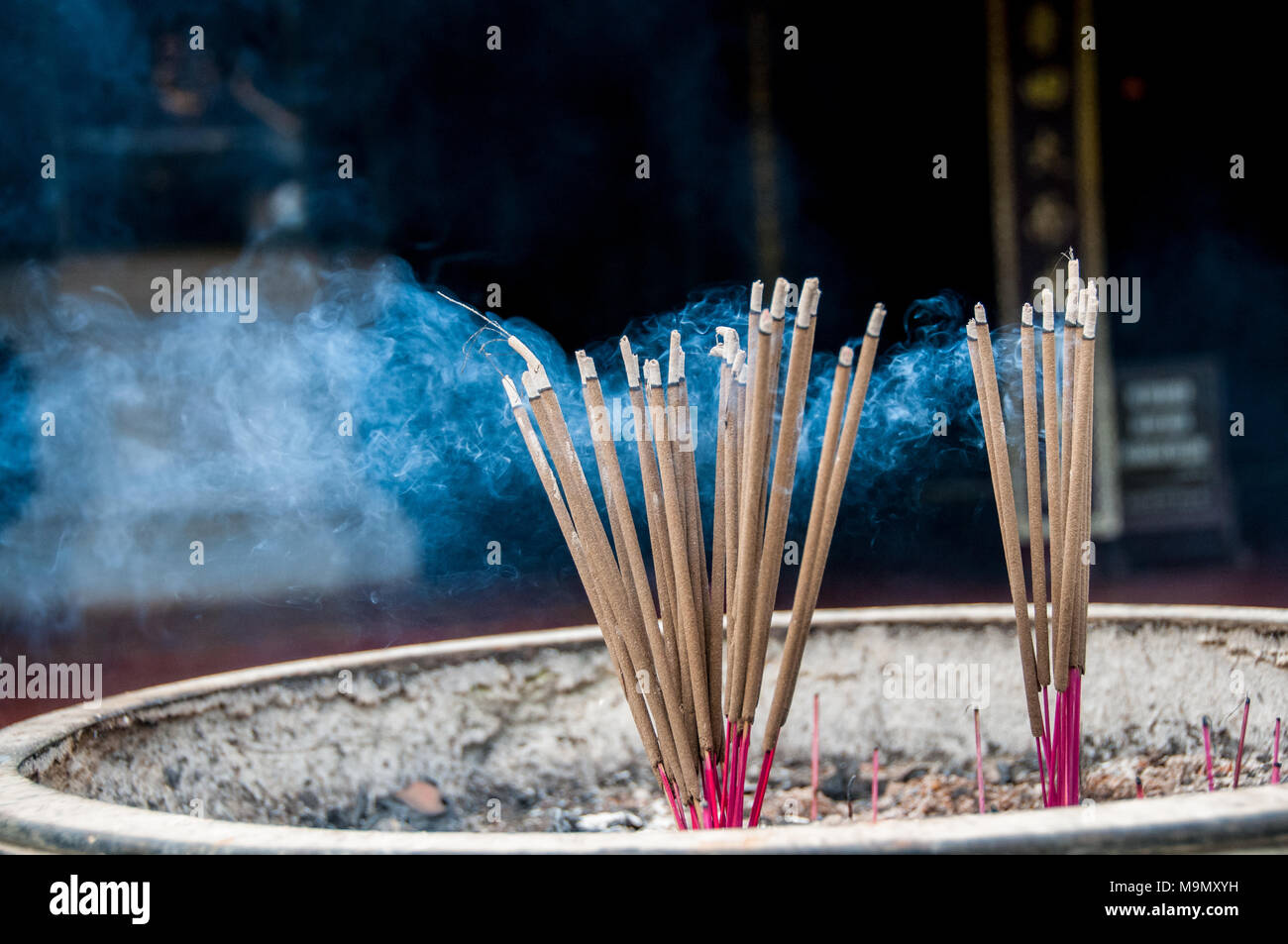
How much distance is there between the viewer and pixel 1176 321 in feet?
14.7

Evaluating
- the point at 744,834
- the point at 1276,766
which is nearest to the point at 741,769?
the point at 744,834

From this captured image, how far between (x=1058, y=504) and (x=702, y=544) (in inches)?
14.1

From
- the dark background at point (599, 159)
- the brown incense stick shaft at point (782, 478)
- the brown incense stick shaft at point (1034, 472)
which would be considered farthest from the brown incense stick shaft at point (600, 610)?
the dark background at point (599, 159)

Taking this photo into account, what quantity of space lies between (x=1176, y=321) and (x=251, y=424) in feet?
12.0

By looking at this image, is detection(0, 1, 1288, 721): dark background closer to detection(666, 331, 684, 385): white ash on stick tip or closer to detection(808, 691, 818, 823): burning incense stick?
detection(808, 691, 818, 823): burning incense stick

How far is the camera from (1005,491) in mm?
1049

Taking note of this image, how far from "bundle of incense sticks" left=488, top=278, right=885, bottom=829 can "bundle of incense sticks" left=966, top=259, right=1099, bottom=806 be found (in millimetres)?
167

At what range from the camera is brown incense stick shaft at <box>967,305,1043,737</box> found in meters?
1.03

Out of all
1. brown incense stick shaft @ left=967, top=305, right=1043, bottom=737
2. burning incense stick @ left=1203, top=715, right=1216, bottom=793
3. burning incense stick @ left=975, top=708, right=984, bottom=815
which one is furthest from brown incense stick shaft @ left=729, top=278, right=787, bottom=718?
burning incense stick @ left=1203, top=715, right=1216, bottom=793

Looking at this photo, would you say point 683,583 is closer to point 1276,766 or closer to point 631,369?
point 631,369

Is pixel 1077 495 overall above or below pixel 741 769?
above
